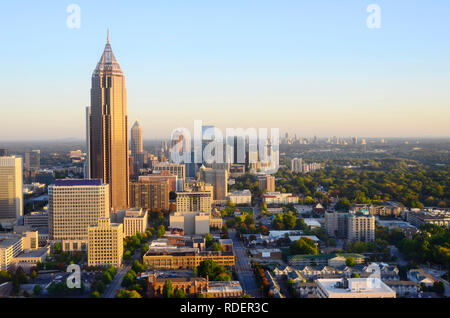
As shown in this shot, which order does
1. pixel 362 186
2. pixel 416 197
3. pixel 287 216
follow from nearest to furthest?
pixel 287 216, pixel 416 197, pixel 362 186

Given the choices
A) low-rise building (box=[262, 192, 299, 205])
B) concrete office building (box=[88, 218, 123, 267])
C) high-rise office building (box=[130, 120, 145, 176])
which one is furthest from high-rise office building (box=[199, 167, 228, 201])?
high-rise office building (box=[130, 120, 145, 176])

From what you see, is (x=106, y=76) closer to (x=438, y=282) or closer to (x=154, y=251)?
(x=154, y=251)

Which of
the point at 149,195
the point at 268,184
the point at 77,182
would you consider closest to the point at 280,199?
the point at 268,184

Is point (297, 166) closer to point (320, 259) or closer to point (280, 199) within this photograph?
point (280, 199)

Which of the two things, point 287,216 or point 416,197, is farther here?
point 416,197

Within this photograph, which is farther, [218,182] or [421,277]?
[218,182]

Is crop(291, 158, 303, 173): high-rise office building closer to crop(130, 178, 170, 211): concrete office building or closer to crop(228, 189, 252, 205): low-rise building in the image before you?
crop(228, 189, 252, 205): low-rise building

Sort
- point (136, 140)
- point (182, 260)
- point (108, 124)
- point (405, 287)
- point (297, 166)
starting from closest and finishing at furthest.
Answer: point (405, 287), point (182, 260), point (108, 124), point (297, 166), point (136, 140)

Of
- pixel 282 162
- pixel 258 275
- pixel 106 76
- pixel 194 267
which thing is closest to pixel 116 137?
pixel 106 76
